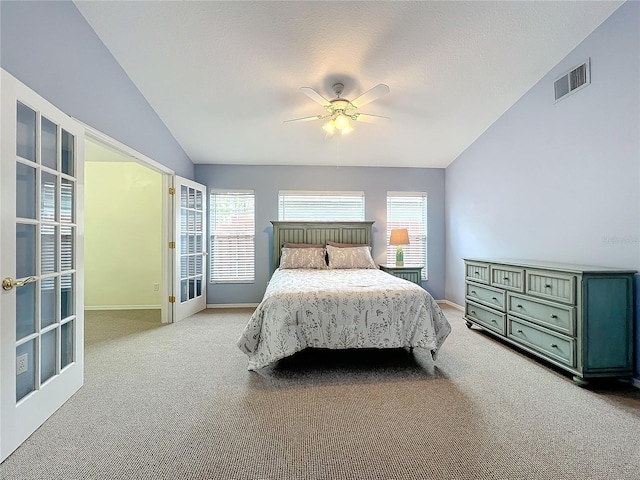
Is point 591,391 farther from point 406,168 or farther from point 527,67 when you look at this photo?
point 406,168

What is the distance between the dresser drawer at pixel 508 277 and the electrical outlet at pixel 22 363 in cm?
396

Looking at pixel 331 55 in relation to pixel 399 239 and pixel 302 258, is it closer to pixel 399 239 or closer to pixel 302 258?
pixel 302 258

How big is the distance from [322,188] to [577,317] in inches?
148

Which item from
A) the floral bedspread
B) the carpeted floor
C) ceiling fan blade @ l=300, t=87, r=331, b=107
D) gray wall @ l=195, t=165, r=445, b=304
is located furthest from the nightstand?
ceiling fan blade @ l=300, t=87, r=331, b=107

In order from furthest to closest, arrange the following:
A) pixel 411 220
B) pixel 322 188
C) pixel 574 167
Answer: pixel 411 220 < pixel 322 188 < pixel 574 167

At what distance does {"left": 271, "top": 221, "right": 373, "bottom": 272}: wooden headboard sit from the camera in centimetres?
496

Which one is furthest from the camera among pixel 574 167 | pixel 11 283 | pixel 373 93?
pixel 574 167

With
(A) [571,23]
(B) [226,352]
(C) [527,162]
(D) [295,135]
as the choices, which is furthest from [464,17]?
(B) [226,352]

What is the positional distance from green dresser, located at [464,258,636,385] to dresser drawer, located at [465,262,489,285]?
481mm

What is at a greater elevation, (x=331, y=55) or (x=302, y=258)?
(x=331, y=55)

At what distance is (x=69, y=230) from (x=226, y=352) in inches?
68.5

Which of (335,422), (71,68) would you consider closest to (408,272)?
(335,422)

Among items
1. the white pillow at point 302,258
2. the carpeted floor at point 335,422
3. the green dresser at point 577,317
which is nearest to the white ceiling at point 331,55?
the white pillow at point 302,258

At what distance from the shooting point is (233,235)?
17.0ft
